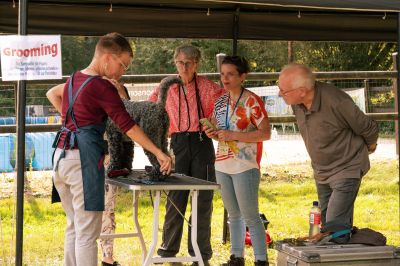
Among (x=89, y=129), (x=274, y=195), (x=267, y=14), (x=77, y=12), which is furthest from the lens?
(x=274, y=195)

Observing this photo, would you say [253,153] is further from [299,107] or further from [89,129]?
[89,129]

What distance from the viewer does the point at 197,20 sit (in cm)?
665

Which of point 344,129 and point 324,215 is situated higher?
point 344,129

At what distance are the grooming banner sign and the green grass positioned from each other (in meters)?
2.28

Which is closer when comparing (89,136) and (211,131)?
(89,136)

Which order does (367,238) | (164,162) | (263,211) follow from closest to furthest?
1. (367,238)
2. (164,162)
3. (263,211)

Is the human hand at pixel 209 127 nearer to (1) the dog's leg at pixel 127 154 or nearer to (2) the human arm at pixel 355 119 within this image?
(1) the dog's leg at pixel 127 154

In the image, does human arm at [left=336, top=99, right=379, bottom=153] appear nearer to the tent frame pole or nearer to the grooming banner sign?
the grooming banner sign

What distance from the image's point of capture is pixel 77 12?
245 inches

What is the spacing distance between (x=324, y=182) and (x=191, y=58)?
4.77 ft

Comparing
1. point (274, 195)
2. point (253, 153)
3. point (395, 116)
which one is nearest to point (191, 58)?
point (253, 153)

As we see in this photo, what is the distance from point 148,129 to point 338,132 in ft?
3.60

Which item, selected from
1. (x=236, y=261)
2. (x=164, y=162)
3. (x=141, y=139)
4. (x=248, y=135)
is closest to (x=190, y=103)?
(x=248, y=135)

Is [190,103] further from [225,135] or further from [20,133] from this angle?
[20,133]
